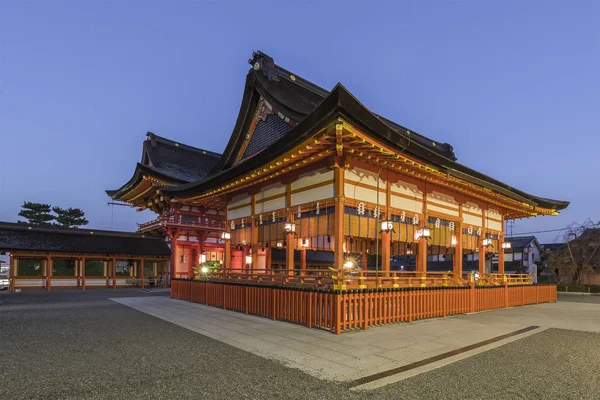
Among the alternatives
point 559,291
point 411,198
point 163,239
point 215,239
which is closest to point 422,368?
point 411,198

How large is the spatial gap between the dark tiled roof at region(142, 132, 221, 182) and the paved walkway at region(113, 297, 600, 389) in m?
18.7

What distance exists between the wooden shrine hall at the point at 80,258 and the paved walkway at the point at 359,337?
52.5ft

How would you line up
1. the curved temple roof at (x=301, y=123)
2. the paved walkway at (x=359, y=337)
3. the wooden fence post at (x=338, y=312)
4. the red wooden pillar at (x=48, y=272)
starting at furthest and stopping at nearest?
the red wooden pillar at (x=48, y=272)
the curved temple roof at (x=301, y=123)
the wooden fence post at (x=338, y=312)
the paved walkway at (x=359, y=337)

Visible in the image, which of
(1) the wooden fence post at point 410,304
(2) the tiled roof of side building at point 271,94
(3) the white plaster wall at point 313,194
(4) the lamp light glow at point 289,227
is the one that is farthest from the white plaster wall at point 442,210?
(4) the lamp light glow at point 289,227

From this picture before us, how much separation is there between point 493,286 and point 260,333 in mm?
11693

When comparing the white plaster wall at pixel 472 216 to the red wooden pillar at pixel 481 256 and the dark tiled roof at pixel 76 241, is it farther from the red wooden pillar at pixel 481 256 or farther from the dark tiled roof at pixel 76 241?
the dark tiled roof at pixel 76 241

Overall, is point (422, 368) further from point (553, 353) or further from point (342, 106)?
point (342, 106)

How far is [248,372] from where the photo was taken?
6.65 meters

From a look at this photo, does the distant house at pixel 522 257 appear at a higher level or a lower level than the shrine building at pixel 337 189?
lower

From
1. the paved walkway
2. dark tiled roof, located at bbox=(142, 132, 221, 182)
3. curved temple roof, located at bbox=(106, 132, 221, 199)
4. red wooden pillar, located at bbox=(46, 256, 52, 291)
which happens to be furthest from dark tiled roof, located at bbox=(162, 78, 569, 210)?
red wooden pillar, located at bbox=(46, 256, 52, 291)

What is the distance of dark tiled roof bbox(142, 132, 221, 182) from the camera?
31.6 m

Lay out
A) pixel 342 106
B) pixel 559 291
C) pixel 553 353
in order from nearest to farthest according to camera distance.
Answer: pixel 553 353
pixel 342 106
pixel 559 291

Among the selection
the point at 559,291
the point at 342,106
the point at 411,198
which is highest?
the point at 342,106

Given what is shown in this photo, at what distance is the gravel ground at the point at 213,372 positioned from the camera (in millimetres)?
5629
